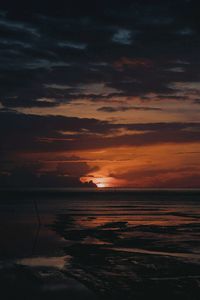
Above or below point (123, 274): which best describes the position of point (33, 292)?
below

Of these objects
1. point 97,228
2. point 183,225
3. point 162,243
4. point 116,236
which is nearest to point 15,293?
point 162,243

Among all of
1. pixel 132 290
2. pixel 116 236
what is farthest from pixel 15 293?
pixel 116 236

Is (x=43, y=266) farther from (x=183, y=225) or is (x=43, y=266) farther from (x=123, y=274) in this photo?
(x=183, y=225)

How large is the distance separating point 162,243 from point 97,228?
14.7 metres

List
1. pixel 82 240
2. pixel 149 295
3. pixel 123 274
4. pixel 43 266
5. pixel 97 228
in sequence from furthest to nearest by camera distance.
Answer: pixel 97 228, pixel 82 240, pixel 43 266, pixel 123 274, pixel 149 295

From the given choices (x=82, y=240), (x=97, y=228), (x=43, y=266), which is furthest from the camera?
(x=97, y=228)

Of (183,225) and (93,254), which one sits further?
(183,225)

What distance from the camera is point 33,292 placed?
19.1m

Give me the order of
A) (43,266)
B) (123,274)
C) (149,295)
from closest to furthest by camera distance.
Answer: (149,295)
(123,274)
(43,266)

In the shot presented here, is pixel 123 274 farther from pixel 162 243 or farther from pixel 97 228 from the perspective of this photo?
pixel 97 228

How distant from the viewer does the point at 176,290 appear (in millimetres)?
19234

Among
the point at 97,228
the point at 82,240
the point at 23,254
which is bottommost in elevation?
the point at 23,254

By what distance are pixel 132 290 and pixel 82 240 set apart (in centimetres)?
1867

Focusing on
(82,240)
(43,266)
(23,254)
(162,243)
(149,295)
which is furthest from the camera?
(82,240)
